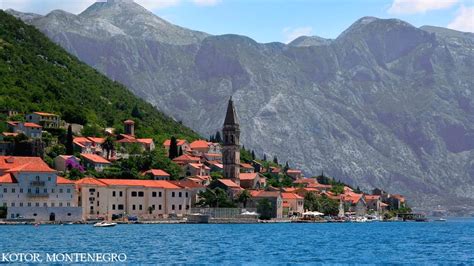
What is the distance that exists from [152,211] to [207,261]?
8628 centimetres

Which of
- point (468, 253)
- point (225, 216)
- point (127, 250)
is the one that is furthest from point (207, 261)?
point (225, 216)

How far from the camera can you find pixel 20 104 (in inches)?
7274

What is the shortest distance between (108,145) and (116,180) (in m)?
26.0

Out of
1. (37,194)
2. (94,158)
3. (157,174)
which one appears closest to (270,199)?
(157,174)

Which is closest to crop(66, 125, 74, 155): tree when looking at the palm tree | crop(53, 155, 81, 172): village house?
crop(53, 155, 81, 172): village house

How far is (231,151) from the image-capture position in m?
183

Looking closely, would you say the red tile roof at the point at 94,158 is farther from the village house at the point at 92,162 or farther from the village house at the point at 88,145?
the village house at the point at 88,145

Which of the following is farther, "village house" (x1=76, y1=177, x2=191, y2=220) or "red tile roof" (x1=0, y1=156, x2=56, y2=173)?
"village house" (x1=76, y1=177, x2=191, y2=220)

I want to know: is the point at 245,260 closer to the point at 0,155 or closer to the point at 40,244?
the point at 40,244

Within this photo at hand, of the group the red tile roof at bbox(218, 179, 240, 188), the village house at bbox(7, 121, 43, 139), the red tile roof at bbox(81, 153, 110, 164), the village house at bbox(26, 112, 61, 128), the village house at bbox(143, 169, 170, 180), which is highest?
the village house at bbox(26, 112, 61, 128)

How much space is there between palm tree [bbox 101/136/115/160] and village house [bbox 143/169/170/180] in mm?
13060

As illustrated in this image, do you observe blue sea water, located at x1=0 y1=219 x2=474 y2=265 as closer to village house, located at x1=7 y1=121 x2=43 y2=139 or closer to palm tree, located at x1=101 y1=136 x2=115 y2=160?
village house, located at x1=7 y1=121 x2=43 y2=139

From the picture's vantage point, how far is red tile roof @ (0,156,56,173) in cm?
13588

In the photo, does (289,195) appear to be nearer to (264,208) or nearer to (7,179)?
(264,208)
